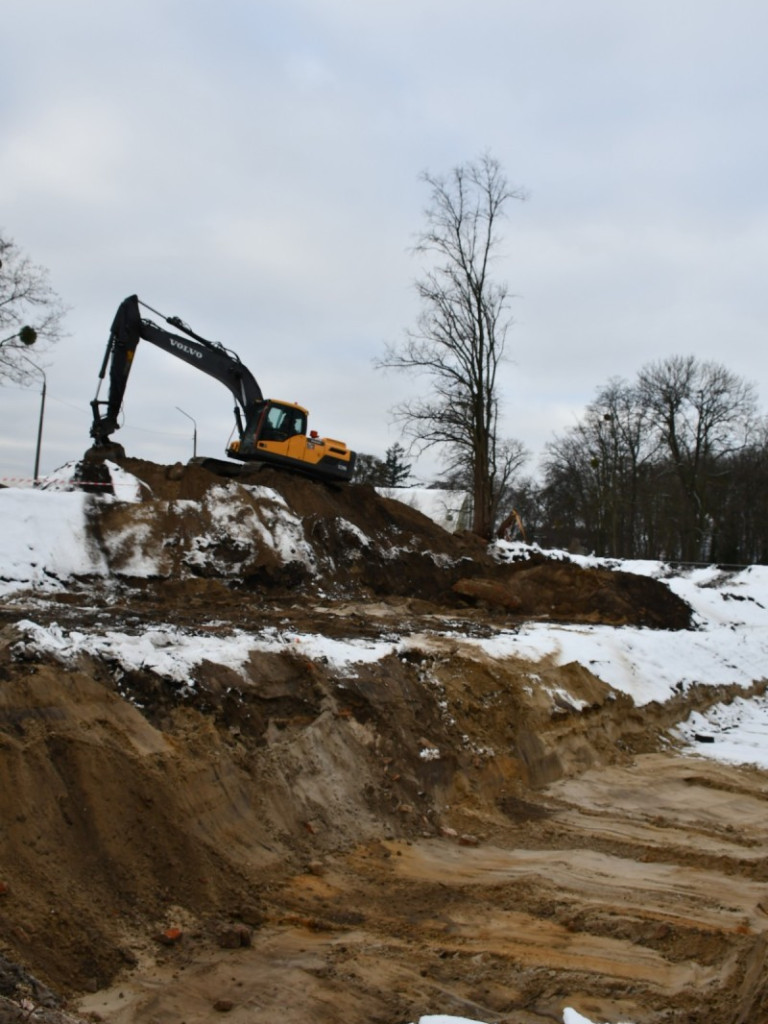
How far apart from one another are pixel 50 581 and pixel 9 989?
9.96 meters

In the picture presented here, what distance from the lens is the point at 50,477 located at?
16.2 m

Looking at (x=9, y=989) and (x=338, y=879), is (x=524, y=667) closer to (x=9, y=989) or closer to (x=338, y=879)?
(x=338, y=879)

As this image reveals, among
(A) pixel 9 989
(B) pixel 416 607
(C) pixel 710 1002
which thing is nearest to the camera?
(A) pixel 9 989

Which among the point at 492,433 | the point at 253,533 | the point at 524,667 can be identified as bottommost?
the point at 524,667

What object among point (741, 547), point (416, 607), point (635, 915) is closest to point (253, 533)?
point (416, 607)

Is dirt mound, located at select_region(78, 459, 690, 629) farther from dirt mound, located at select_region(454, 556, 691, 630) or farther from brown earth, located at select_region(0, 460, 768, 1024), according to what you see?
brown earth, located at select_region(0, 460, 768, 1024)

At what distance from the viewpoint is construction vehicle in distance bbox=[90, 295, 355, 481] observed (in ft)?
59.6

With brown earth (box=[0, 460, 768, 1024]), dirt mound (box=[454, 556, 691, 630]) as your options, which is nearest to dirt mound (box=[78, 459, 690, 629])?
dirt mound (box=[454, 556, 691, 630])

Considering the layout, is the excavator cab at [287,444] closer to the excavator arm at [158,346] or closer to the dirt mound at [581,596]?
the excavator arm at [158,346]

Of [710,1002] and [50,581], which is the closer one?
[710,1002]

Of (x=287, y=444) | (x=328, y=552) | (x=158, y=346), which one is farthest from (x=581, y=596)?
(x=158, y=346)

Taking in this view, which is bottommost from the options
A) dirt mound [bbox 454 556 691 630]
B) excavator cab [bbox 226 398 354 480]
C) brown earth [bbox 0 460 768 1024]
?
brown earth [bbox 0 460 768 1024]

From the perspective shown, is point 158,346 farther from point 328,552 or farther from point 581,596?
point 581,596

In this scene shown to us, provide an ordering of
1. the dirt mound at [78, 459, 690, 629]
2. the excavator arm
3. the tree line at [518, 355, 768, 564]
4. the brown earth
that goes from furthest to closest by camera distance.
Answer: the tree line at [518, 355, 768, 564] → the excavator arm → the dirt mound at [78, 459, 690, 629] → the brown earth
